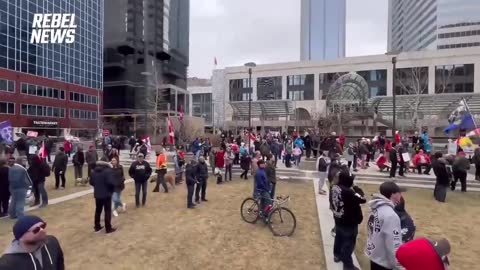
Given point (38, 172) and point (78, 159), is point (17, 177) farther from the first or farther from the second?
point (78, 159)

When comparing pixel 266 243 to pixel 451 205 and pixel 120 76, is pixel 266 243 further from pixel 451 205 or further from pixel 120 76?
pixel 120 76

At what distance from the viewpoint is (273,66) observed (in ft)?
255

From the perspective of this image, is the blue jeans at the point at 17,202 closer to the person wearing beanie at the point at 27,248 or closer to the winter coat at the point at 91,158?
the winter coat at the point at 91,158

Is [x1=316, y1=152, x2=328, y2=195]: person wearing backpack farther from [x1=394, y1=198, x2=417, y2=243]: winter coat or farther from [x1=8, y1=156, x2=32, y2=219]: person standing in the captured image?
[x1=8, y1=156, x2=32, y2=219]: person standing

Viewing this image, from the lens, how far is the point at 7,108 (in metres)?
49.6

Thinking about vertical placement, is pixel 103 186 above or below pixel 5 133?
below

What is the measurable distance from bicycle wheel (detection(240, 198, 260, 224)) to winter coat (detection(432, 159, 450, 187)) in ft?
23.2

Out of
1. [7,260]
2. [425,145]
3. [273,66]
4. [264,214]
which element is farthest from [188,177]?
[273,66]

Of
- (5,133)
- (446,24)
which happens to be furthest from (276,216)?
(446,24)

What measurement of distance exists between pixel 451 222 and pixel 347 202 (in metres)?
6.01

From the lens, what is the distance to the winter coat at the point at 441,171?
1223cm

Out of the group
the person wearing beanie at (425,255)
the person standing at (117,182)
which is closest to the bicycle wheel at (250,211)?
the person standing at (117,182)

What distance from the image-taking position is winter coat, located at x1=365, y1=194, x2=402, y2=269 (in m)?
4.34

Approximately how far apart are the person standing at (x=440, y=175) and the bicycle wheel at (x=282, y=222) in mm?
6612
